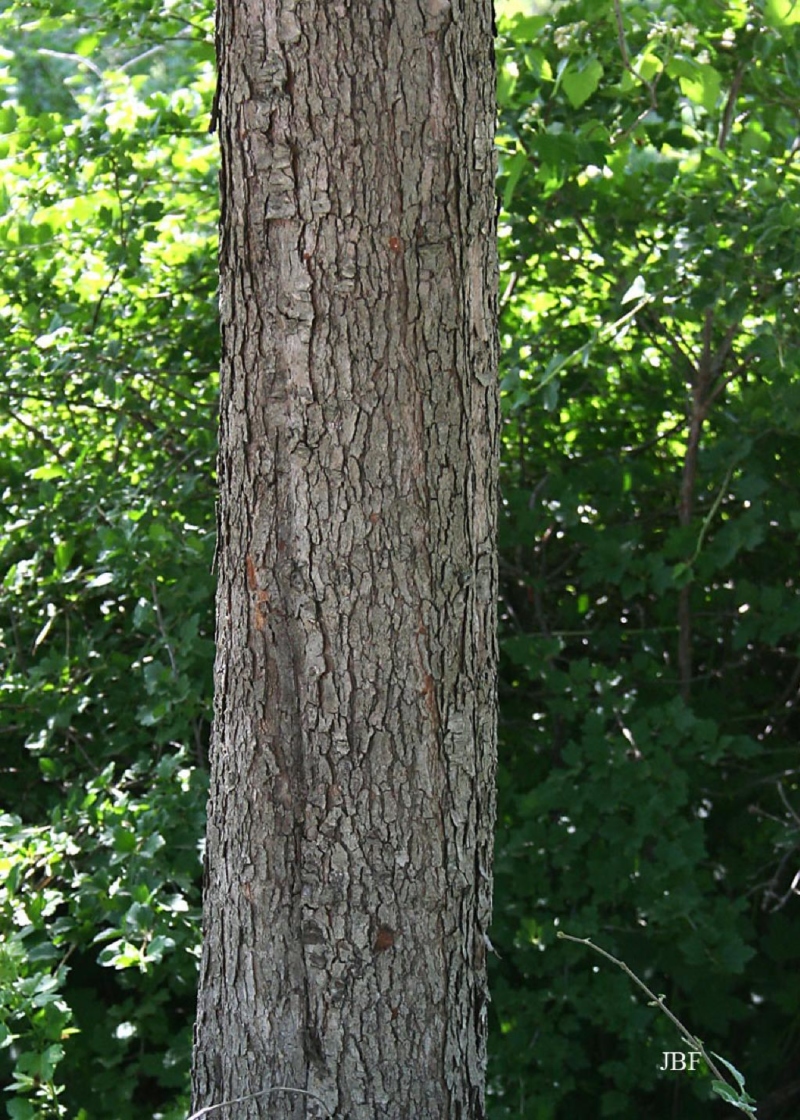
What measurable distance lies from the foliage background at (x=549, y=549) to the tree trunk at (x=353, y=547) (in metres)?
0.81

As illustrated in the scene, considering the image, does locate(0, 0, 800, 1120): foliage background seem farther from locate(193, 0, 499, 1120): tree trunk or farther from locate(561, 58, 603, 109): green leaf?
locate(193, 0, 499, 1120): tree trunk

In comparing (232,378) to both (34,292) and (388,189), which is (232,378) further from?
(34,292)

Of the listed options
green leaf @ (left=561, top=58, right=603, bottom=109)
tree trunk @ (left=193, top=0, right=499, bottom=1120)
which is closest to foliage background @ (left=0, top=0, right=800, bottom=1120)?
green leaf @ (left=561, top=58, right=603, bottom=109)

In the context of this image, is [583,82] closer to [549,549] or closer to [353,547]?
[353,547]

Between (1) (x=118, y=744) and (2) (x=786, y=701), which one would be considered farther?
(2) (x=786, y=701)

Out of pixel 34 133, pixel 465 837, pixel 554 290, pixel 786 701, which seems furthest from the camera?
pixel 786 701

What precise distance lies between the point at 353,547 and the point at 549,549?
7.10ft

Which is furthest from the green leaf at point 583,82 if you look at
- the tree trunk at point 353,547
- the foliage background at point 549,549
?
the tree trunk at point 353,547

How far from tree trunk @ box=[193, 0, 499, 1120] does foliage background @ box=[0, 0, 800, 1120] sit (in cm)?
81

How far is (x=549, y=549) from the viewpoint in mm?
3789

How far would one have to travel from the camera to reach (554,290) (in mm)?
3529

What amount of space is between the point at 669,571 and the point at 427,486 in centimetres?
174

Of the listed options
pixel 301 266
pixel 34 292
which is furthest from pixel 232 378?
pixel 34 292

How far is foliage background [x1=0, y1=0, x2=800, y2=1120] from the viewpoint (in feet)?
9.18
